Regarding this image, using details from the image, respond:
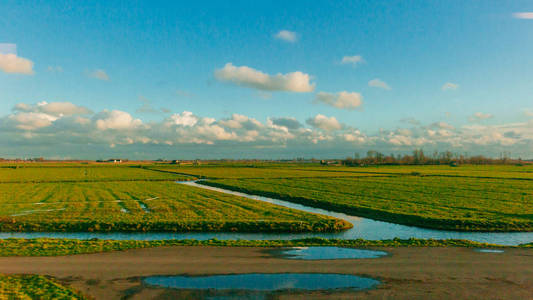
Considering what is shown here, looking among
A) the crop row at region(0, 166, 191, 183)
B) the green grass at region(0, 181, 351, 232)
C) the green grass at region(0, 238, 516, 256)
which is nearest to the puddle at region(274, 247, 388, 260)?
the green grass at region(0, 238, 516, 256)

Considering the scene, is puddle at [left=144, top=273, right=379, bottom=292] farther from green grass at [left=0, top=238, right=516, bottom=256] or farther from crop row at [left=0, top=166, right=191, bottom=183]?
crop row at [left=0, top=166, right=191, bottom=183]

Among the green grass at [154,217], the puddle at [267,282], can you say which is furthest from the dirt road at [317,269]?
the green grass at [154,217]

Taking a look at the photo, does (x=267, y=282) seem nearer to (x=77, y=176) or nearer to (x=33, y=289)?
(x=33, y=289)

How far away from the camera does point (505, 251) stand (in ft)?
65.5

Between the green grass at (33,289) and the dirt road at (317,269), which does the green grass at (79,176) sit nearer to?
the dirt road at (317,269)

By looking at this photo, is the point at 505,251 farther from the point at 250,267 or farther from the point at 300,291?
the point at 250,267

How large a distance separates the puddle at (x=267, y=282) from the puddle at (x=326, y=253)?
10.4 feet

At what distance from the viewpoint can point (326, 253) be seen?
773 inches

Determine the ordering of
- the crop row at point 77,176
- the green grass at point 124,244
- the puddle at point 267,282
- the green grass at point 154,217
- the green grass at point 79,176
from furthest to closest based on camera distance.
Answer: the crop row at point 77,176
the green grass at point 79,176
the green grass at point 154,217
the green grass at point 124,244
the puddle at point 267,282

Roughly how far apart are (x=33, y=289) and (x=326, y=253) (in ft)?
49.3

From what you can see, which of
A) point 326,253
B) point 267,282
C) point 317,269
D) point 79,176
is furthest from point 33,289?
point 79,176

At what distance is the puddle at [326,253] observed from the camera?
18.7 metres

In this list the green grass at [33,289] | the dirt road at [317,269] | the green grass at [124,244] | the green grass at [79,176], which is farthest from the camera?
the green grass at [79,176]

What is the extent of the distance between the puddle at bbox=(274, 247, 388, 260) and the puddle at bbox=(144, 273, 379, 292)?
318 cm
